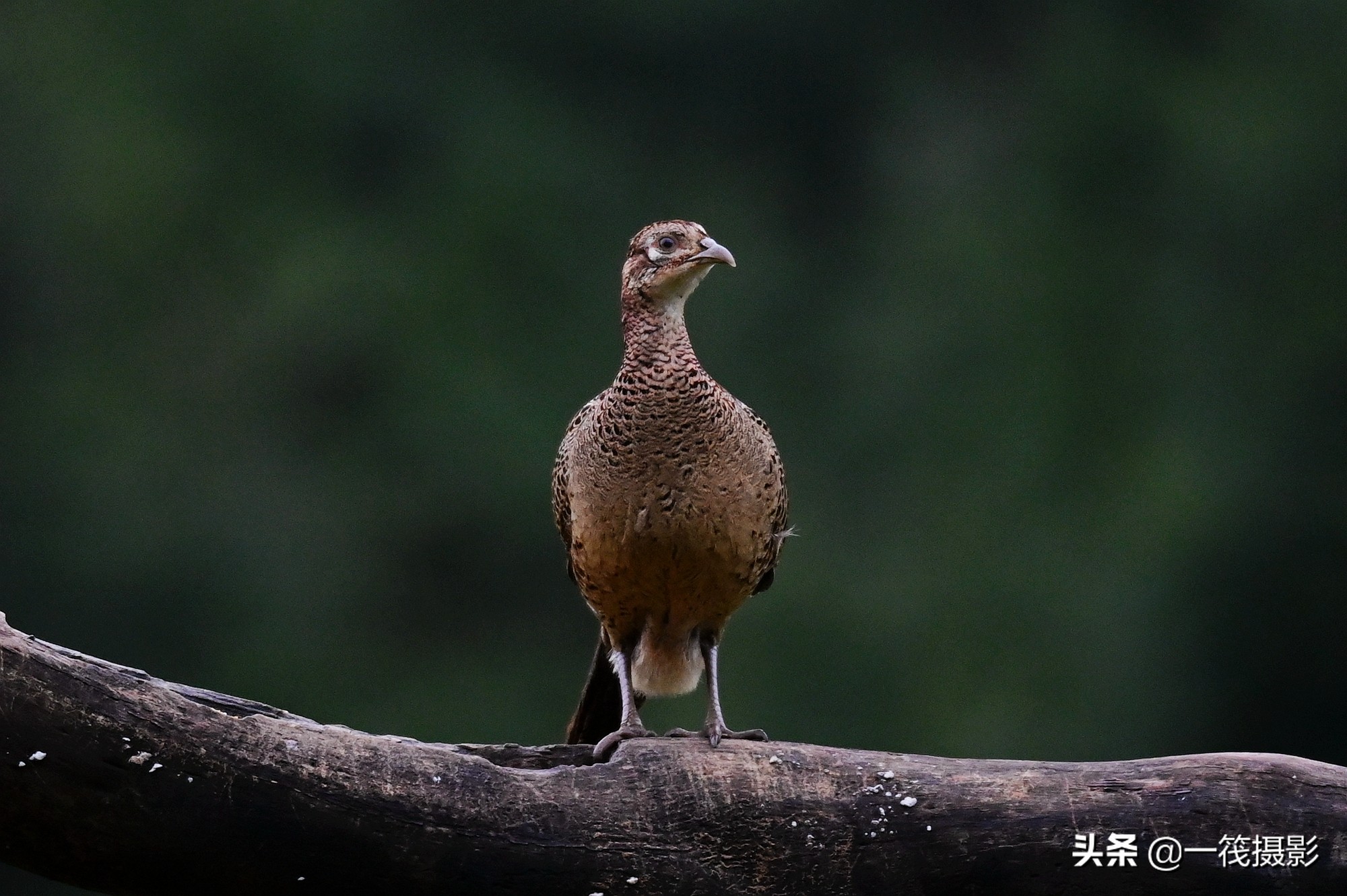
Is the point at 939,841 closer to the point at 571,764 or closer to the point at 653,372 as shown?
the point at 571,764

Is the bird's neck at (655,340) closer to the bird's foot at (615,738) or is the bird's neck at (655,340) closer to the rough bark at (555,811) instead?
the bird's foot at (615,738)

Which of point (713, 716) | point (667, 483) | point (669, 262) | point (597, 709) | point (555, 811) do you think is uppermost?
point (669, 262)

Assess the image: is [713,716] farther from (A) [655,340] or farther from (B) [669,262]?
(B) [669,262]

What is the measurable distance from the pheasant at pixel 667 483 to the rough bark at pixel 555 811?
0.55m

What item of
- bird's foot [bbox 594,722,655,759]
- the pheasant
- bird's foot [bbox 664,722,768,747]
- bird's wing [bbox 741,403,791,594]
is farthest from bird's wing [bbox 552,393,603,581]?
bird's foot [bbox 664,722,768,747]

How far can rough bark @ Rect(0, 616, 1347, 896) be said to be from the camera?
3.79m

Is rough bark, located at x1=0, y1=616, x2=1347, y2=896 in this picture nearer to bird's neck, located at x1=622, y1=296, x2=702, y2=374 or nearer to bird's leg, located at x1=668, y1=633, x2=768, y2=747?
bird's leg, located at x1=668, y1=633, x2=768, y2=747

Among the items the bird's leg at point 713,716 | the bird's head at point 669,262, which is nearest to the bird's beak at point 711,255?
the bird's head at point 669,262

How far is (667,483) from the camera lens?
489 centimetres

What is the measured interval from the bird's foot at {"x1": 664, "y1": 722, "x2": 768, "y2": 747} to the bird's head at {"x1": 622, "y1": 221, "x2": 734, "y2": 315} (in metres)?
1.23

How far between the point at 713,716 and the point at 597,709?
96 centimetres

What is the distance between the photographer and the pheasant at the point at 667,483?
16.1ft

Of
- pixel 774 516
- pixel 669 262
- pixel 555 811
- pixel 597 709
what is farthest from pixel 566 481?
pixel 555 811

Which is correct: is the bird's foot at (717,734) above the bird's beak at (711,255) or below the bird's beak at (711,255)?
below
